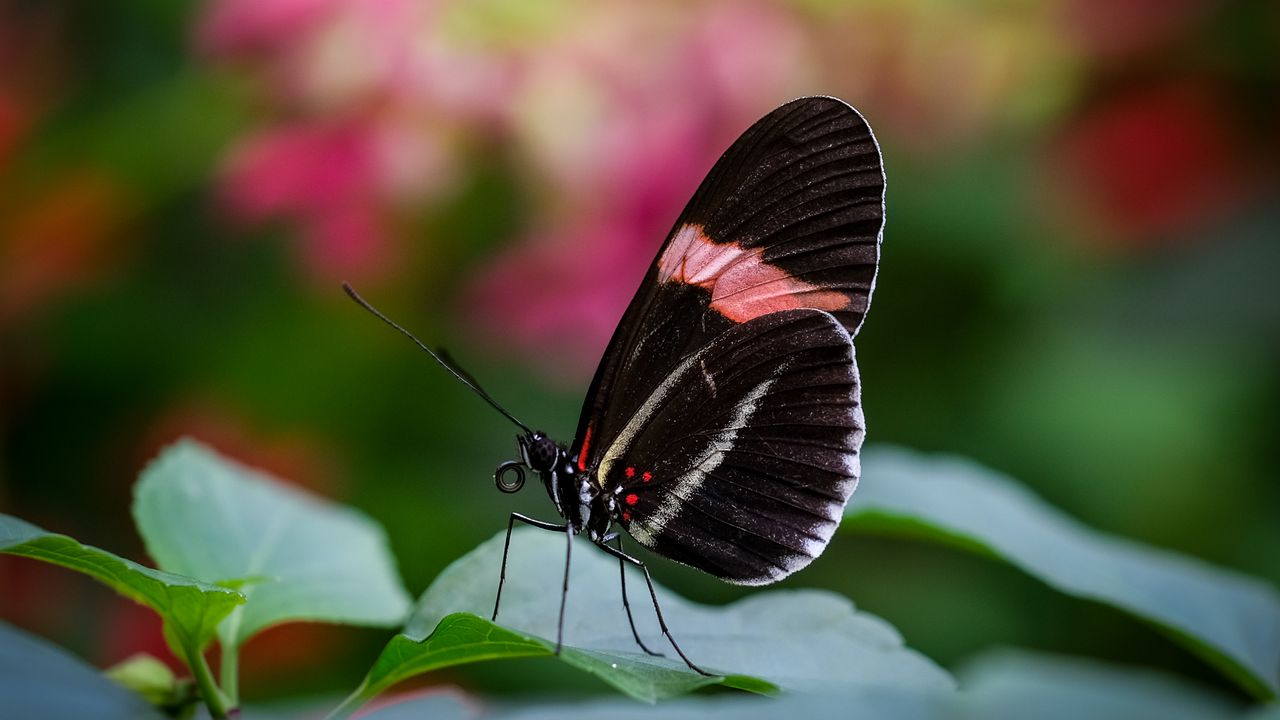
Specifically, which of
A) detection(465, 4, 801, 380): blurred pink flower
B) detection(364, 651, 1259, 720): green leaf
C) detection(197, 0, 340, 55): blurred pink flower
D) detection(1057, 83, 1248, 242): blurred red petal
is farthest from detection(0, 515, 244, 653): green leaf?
detection(1057, 83, 1248, 242): blurred red petal

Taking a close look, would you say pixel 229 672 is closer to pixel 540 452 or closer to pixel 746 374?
pixel 540 452

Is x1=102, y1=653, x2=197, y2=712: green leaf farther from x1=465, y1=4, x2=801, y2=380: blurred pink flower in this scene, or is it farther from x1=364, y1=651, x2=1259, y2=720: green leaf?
x1=465, y1=4, x2=801, y2=380: blurred pink flower

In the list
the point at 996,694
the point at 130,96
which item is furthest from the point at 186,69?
the point at 996,694

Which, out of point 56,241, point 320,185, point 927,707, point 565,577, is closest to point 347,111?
point 320,185

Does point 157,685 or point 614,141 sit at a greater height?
point 614,141

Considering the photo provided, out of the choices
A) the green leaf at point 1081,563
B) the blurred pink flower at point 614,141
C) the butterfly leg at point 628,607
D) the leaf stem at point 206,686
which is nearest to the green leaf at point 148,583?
the leaf stem at point 206,686

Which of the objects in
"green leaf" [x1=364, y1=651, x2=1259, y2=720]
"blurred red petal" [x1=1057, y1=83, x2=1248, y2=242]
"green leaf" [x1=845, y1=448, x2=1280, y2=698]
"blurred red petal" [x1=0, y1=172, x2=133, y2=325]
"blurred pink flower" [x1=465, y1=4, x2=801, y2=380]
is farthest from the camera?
"blurred red petal" [x1=1057, y1=83, x2=1248, y2=242]

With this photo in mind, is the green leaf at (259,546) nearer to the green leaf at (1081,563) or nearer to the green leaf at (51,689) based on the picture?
the green leaf at (51,689)
